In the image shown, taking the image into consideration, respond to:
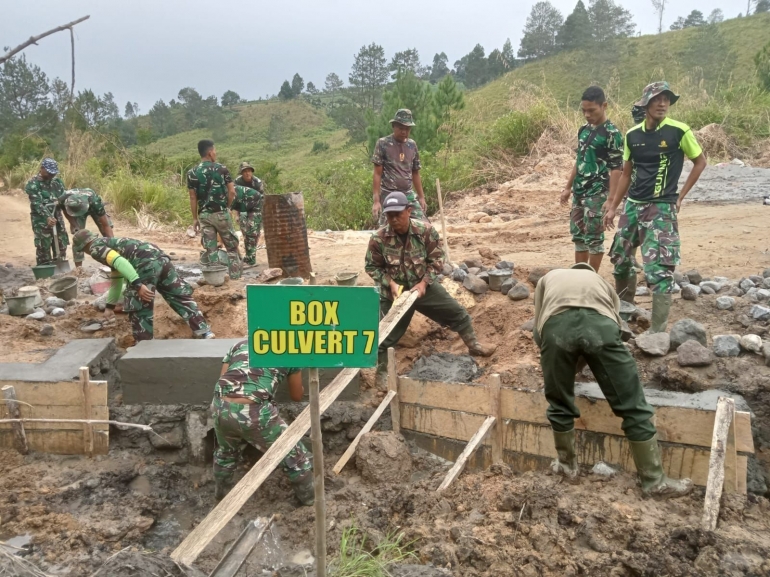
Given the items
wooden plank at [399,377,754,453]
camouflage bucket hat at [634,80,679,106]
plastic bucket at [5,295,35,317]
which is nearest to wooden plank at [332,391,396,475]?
wooden plank at [399,377,754,453]

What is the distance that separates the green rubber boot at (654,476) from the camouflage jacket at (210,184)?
576 centimetres

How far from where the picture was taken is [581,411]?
3.75 metres

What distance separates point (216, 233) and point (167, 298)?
242 centimetres

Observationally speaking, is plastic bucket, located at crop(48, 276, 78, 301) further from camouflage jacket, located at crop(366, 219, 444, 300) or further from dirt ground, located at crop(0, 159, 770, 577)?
camouflage jacket, located at crop(366, 219, 444, 300)

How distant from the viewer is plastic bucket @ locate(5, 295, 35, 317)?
246 inches

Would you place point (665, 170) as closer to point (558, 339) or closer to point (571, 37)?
point (558, 339)

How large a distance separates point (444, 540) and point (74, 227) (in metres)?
6.15

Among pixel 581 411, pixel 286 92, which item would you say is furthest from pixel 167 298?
pixel 286 92

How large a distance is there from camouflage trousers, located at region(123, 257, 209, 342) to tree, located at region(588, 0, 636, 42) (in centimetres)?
4465

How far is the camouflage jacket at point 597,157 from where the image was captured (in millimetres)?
5289

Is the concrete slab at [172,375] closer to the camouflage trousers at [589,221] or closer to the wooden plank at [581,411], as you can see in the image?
the wooden plank at [581,411]

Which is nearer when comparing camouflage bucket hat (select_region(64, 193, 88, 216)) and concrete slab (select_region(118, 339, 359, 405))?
concrete slab (select_region(118, 339, 359, 405))

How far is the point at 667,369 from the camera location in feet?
13.5

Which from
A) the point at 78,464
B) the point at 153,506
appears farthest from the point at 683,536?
the point at 78,464
